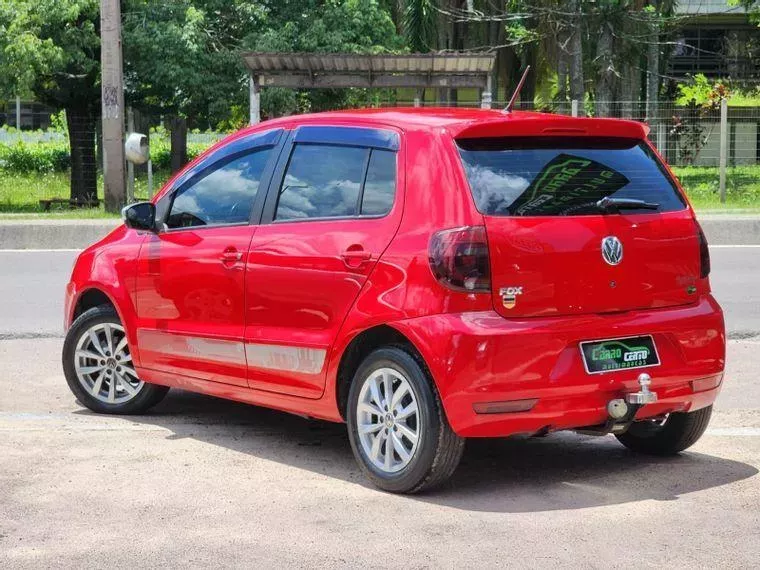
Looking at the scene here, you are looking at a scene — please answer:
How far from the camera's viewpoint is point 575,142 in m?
6.20

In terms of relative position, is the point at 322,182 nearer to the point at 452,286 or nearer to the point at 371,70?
the point at 452,286

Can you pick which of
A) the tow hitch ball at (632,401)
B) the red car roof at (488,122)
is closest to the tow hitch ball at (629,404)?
the tow hitch ball at (632,401)

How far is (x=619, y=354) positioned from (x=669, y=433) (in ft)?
3.04

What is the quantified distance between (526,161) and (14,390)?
4039 millimetres

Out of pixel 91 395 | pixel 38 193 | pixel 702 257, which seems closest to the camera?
pixel 702 257

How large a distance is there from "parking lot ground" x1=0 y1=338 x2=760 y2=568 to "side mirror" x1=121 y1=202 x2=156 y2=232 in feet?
3.57

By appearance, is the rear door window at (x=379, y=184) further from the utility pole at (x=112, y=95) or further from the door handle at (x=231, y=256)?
the utility pole at (x=112, y=95)

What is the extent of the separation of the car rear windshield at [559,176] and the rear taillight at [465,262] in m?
0.15

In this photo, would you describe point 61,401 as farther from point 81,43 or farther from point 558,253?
point 81,43

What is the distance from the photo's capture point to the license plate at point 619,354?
19.2 feet

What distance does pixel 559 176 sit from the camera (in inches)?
238

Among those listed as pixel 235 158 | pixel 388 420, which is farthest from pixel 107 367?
pixel 388 420

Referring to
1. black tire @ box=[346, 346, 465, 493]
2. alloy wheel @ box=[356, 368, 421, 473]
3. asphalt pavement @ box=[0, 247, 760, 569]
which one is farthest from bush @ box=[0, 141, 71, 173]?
black tire @ box=[346, 346, 465, 493]

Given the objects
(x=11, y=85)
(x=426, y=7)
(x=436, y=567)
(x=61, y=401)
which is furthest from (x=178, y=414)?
(x=426, y=7)
